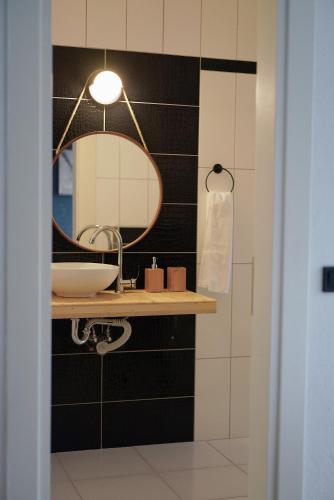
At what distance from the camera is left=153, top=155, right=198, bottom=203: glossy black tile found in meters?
3.83

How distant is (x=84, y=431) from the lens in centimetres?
379

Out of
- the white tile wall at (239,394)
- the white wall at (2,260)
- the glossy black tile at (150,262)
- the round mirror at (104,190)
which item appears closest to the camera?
the white wall at (2,260)

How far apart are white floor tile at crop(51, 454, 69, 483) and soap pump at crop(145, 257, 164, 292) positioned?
3.32 feet

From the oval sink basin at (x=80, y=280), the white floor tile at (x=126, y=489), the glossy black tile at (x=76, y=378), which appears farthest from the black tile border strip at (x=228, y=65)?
the white floor tile at (x=126, y=489)

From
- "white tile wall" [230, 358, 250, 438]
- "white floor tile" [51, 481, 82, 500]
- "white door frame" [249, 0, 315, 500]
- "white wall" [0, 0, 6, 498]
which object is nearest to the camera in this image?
"white wall" [0, 0, 6, 498]

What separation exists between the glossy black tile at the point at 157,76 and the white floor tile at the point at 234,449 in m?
1.92

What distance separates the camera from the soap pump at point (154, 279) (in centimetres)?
371

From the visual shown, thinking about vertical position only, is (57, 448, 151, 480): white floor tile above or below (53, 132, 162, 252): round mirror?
below

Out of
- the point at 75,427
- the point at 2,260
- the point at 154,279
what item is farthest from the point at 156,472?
the point at 2,260

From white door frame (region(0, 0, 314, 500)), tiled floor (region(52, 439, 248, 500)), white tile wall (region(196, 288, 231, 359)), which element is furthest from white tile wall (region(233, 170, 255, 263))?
white door frame (region(0, 0, 314, 500))

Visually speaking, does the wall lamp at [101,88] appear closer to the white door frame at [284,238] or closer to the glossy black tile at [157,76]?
the glossy black tile at [157,76]

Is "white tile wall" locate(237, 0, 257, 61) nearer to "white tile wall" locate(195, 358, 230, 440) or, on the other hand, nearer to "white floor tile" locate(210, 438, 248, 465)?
"white tile wall" locate(195, 358, 230, 440)

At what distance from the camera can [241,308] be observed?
13.1 feet

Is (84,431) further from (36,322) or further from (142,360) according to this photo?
(36,322)
